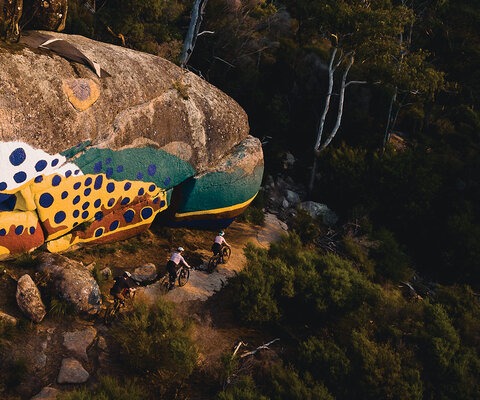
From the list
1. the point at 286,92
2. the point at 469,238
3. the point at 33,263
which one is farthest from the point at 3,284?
the point at 286,92

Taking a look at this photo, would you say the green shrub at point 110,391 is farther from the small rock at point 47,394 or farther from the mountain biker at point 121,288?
the mountain biker at point 121,288

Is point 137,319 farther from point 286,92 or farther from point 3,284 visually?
point 286,92

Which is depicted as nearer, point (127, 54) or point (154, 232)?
point (127, 54)

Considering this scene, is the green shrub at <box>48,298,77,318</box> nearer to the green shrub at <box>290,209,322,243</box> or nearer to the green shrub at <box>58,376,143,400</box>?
the green shrub at <box>58,376,143,400</box>

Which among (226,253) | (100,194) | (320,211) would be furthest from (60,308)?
(320,211)

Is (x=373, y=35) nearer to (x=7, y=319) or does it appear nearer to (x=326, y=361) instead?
(x=326, y=361)

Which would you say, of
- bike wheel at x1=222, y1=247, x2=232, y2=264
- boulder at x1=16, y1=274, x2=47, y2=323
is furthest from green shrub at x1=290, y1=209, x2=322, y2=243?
boulder at x1=16, y1=274, x2=47, y2=323

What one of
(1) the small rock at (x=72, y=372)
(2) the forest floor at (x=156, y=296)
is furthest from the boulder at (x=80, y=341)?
(1) the small rock at (x=72, y=372)
